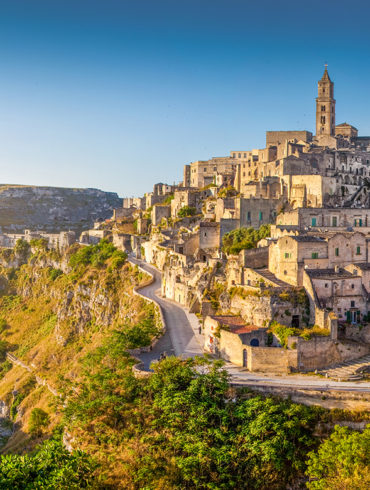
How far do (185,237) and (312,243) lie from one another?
856 inches

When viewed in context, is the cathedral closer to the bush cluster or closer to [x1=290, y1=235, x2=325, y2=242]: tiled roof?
[x1=290, y1=235, x2=325, y2=242]: tiled roof

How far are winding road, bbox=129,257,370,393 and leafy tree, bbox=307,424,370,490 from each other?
14.9 feet

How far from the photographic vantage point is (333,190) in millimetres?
56344

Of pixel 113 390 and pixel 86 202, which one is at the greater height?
pixel 86 202

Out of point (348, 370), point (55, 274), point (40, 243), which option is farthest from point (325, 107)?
point (348, 370)

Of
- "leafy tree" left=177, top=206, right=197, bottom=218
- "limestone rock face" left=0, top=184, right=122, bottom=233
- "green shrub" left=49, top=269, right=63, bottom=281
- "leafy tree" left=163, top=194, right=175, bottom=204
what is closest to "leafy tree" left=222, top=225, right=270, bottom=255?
"leafy tree" left=177, top=206, right=197, bottom=218

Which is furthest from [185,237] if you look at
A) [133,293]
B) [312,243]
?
[312,243]

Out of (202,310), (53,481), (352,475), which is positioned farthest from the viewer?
(202,310)

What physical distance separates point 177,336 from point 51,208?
129 meters

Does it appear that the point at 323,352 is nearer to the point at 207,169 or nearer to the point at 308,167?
the point at 308,167

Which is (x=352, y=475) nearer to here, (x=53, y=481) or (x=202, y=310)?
(x=53, y=481)

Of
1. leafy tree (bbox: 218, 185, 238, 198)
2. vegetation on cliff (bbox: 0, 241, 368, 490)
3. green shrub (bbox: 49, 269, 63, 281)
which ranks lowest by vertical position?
vegetation on cliff (bbox: 0, 241, 368, 490)

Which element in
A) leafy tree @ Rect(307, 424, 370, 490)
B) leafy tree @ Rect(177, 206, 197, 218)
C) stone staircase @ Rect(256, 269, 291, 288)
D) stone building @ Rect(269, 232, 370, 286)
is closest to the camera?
leafy tree @ Rect(307, 424, 370, 490)

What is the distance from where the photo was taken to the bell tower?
263 ft
